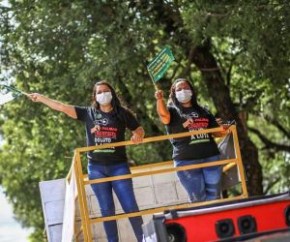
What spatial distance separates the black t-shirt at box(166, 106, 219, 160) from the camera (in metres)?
7.64

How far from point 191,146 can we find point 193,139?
79 mm

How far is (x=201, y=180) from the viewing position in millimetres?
7629

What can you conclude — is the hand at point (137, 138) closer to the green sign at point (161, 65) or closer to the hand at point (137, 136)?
the hand at point (137, 136)

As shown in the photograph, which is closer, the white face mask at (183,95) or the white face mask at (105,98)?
the white face mask at (105,98)

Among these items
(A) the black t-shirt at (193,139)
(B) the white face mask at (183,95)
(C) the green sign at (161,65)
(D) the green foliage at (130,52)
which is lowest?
(A) the black t-shirt at (193,139)

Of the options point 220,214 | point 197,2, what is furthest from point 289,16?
point 220,214

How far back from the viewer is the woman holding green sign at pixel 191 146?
25.0ft

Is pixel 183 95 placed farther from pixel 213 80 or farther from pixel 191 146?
pixel 213 80

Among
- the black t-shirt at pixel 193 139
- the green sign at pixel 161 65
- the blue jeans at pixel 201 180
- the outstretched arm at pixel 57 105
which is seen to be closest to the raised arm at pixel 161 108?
the black t-shirt at pixel 193 139

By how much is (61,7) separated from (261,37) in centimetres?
400

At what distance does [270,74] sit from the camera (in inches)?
485

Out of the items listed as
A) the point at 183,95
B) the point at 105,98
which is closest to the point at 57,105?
the point at 105,98

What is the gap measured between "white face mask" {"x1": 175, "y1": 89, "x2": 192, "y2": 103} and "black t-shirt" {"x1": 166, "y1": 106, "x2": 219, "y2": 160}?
0.37ft

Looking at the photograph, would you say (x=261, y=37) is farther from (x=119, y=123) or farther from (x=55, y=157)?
(x=55, y=157)
